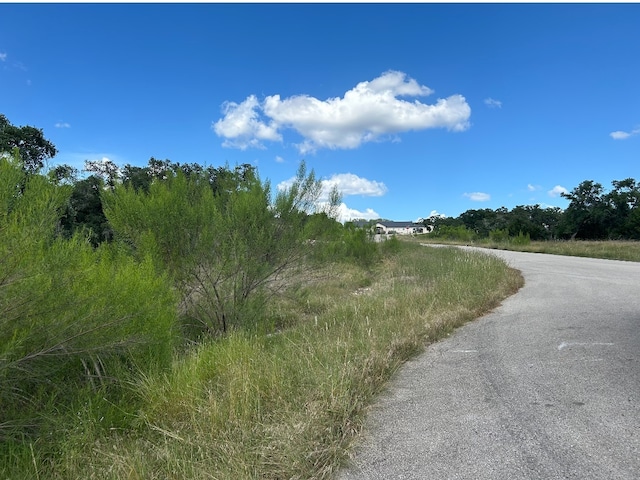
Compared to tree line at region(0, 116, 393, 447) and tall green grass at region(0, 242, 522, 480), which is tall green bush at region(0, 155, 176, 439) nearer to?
tree line at region(0, 116, 393, 447)

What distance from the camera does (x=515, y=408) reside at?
12.0 ft

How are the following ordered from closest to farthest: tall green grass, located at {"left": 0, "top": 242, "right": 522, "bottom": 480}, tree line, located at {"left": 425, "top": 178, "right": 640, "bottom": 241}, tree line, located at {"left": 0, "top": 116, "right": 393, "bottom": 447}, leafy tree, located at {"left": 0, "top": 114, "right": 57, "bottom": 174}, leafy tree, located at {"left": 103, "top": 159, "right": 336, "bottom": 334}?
tall green grass, located at {"left": 0, "top": 242, "right": 522, "bottom": 480} → tree line, located at {"left": 0, "top": 116, "right": 393, "bottom": 447} → leafy tree, located at {"left": 103, "top": 159, "right": 336, "bottom": 334} → leafy tree, located at {"left": 0, "top": 114, "right": 57, "bottom": 174} → tree line, located at {"left": 425, "top": 178, "right": 640, "bottom": 241}

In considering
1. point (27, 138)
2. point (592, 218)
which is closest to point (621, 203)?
point (592, 218)

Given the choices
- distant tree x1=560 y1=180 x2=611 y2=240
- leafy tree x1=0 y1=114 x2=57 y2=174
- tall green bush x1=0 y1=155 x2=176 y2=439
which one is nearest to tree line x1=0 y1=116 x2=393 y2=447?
tall green bush x1=0 y1=155 x2=176 y2=439

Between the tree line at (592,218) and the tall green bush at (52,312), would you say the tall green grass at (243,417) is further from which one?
the tree line at (592,218)

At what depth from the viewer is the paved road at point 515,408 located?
2.85 m

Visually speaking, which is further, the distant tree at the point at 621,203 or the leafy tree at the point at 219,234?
the distant tree at the point at 621,203

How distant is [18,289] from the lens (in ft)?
9.27

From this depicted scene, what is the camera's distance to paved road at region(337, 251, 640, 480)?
9.36ft

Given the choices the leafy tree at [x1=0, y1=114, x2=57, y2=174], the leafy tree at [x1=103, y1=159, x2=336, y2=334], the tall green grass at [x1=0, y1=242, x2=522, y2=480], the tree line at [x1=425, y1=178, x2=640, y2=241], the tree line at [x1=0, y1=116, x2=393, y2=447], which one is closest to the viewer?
the tall green grass at [x1=0, y1=242, x2=522, y2=480]

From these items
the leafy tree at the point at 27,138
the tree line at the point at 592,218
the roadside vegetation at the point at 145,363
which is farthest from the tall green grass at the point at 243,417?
the tree line at the point at 592,218

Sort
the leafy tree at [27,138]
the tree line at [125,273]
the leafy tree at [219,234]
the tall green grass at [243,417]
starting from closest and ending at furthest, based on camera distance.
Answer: the tall green grass at [243,417]
the tree line at [125,273]
the leafy tree at [219,234]
the leafy tree at [27,138]

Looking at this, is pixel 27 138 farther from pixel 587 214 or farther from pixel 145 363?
pixel 587 214

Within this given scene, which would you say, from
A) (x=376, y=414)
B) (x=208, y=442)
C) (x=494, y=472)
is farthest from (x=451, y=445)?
(x=208, y=442)
